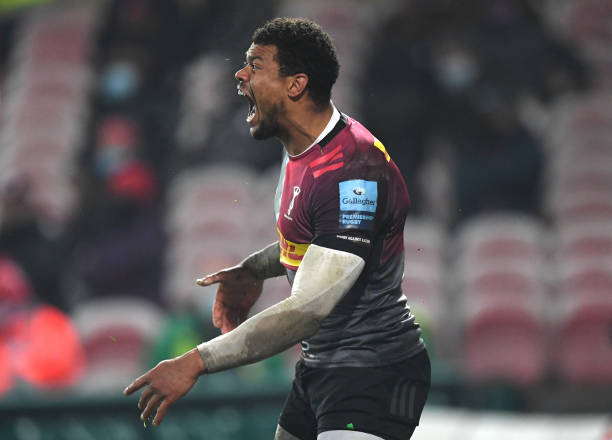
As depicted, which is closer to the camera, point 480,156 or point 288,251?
point 288,251

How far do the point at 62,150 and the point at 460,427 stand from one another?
5.90 m

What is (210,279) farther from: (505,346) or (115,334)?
(505,346)

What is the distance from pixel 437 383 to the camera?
7.08m

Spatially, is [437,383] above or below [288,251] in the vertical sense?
below

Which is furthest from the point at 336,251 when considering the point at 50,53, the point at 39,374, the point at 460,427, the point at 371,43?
the point at 50,53

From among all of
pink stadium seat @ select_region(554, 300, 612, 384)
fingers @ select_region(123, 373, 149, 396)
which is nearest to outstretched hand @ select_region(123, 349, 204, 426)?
fingers @ select_region(123, 373, 149, 396)

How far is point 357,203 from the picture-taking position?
2.71m

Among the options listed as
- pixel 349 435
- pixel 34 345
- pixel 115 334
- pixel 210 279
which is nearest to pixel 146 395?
pixel 349 435

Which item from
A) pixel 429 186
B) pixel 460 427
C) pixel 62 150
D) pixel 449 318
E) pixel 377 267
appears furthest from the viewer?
pixel 62 150

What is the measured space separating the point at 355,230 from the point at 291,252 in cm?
31

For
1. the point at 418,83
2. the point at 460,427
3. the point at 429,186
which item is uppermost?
the point at 418,83

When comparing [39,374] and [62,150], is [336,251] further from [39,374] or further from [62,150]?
[62,150]

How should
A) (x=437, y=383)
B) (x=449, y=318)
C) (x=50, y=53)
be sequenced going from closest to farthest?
1. (x=437, y=383)
2. (x=449, y=318)
3. (x=50, y=53)

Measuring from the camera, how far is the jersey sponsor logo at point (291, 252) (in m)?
2.90
